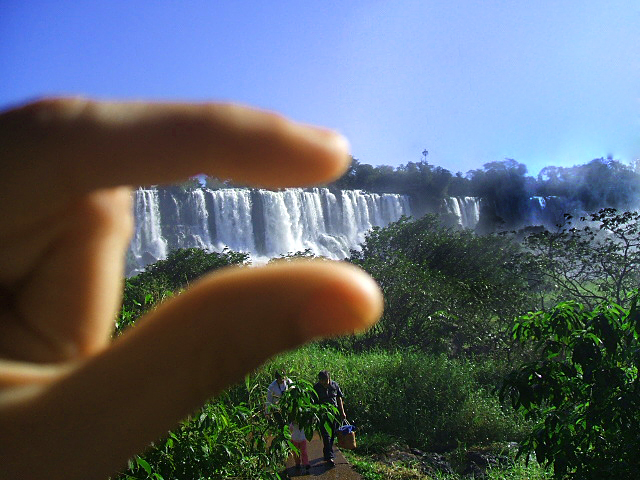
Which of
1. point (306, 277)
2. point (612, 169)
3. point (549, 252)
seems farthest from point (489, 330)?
point (306, 277)

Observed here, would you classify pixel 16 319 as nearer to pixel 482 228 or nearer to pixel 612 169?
pixel 612 169

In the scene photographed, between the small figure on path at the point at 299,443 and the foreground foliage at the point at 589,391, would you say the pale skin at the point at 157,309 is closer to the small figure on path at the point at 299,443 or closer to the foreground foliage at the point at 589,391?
the foreground foliage at the point at 589,391

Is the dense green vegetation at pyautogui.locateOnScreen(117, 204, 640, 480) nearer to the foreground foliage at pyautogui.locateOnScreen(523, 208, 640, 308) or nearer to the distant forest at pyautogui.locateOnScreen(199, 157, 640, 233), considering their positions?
the foreground foliage at pyautogui.locateOnScreen(523, 208, 640, 308)

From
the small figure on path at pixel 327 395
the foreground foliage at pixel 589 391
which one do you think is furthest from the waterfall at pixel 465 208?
the foreground foliage at pixel 589 391

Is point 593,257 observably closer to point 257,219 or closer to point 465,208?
point 257,219

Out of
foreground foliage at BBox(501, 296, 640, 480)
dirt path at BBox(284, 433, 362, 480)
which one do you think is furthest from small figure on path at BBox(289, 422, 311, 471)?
foreground foliage at BBox(501, 296, 640, 480)

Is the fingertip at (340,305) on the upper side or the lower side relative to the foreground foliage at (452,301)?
upper

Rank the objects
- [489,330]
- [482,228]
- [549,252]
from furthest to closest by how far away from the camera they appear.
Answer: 1. [482,228]
2. [489,330]
3. [549,252]
